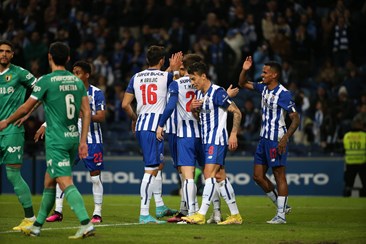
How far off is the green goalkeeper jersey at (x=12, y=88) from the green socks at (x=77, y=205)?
2069 mm

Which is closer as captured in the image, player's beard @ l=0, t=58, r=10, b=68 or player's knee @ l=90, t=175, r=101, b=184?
player's beard @ l=0, t=58, r=10, b=68

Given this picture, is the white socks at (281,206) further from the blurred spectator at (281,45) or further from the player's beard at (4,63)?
the blurred spectator at (281,45)

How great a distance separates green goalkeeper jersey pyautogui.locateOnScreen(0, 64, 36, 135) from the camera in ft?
39.4

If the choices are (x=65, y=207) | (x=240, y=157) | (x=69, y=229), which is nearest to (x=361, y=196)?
(x=240, y=157)

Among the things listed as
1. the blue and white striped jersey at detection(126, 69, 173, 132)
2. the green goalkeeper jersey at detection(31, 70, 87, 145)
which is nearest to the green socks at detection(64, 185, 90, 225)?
the green goalkeeper jersey at detection(31, 70, 87, 145)

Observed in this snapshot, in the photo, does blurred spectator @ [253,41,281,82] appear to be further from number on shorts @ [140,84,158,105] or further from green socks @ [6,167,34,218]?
green socks @ [6,167,34,218]

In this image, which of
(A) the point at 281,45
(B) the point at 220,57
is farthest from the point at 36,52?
(A) the point at 281,45

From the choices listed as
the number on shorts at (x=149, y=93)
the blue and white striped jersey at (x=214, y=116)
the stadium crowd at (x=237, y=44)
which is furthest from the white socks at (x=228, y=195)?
the stadium crowd at (x=237, y=44)

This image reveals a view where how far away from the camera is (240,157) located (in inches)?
890

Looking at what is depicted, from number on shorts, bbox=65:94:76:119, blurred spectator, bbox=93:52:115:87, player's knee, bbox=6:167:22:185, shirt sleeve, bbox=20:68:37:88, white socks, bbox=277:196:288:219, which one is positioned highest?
blurred spectator, bbox=93:52:115:87

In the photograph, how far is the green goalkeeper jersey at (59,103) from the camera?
33.7 ft

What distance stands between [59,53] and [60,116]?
75 centimetres

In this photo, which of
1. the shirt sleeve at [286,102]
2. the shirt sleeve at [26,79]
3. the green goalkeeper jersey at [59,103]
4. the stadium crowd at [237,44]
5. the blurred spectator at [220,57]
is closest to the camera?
the green goalkeeper jersey at [59,103]

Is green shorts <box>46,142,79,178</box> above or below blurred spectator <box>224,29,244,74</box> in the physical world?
below
